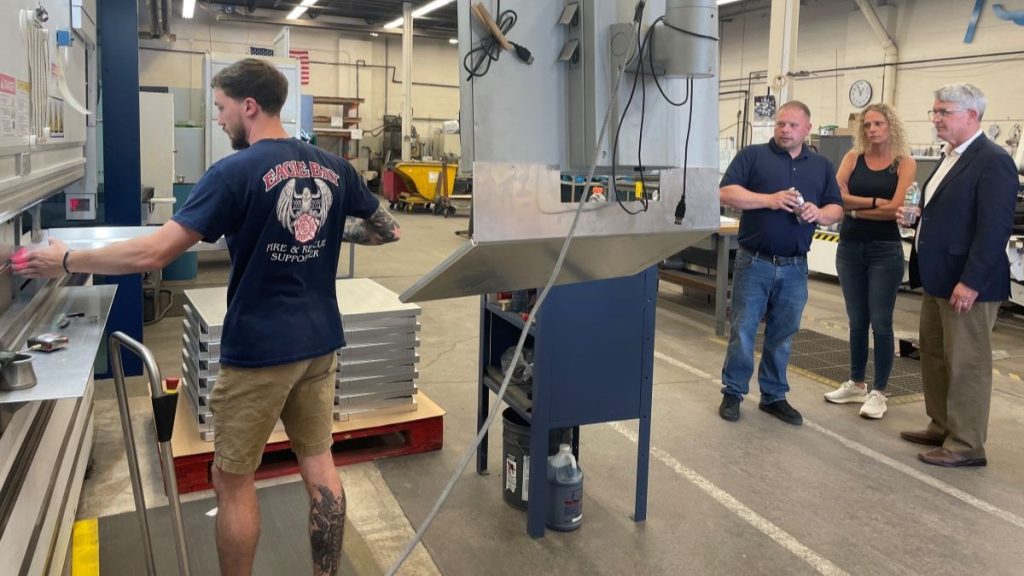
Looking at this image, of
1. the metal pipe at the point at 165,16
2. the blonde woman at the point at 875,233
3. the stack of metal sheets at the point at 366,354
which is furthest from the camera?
the metal pipe at the point at 165,16

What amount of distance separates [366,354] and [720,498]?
1522 mm

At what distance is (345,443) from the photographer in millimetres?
3432

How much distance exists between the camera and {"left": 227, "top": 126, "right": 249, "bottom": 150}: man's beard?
199cm

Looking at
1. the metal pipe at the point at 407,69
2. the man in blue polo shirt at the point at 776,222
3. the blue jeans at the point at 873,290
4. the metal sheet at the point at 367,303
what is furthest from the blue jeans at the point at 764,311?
the metal pipe at the point at 407,69

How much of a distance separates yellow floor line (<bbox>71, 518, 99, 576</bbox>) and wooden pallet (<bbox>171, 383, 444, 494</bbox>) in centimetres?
34

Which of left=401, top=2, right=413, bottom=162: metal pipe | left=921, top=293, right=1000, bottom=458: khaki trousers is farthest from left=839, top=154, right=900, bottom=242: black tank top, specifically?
left=401, top=2, right=413, bottom=162: metal pipe

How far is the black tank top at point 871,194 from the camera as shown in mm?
3852

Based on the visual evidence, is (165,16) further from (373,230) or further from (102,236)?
(373,230)

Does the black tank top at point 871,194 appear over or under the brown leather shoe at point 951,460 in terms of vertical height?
over

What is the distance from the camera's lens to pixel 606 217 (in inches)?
64.5

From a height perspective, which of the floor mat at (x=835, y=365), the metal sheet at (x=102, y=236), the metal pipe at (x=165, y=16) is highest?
the metal pipe at (x=165, y=16)

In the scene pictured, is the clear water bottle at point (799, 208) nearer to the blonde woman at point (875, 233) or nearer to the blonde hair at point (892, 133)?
the blonde woman at point (875, 233)

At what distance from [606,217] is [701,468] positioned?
2013 millimetres

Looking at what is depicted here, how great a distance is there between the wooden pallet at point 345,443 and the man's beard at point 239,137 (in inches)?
54.8
